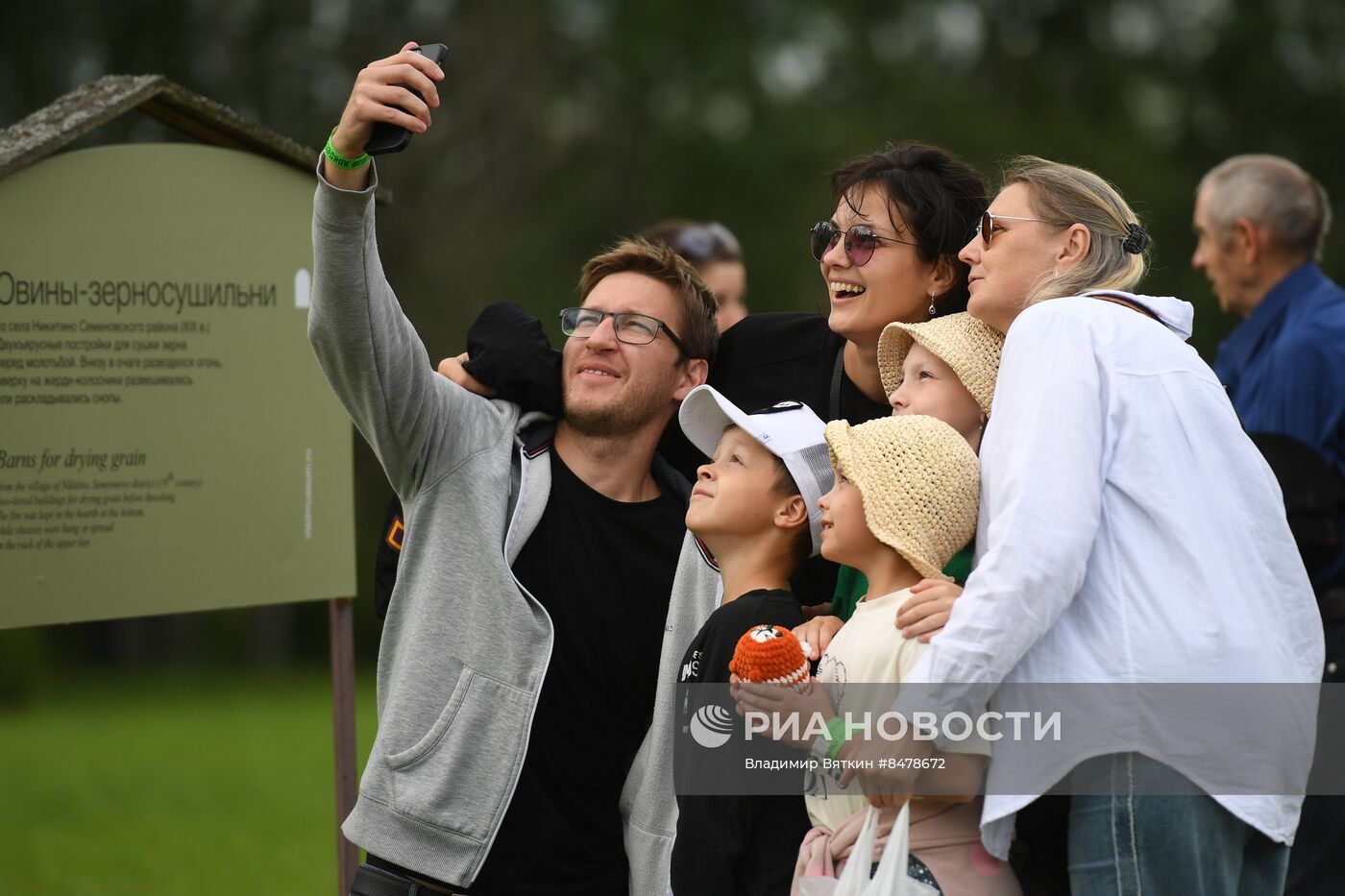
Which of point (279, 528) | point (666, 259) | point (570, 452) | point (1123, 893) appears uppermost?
point (666, 259)

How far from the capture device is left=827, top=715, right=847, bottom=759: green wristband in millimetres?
2701

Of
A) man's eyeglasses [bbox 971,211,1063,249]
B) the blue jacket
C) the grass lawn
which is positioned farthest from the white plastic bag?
the grass lawn

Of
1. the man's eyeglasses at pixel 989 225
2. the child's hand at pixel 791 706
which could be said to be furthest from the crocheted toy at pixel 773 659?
the man's eyeglasses at pixel 989 225

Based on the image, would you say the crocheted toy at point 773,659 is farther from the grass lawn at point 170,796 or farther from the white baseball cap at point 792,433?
the grass lawn at point 170,796

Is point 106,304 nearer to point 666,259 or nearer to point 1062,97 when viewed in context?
point 666,259

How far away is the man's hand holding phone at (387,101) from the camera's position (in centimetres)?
312

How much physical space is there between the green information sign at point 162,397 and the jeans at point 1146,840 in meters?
2.51

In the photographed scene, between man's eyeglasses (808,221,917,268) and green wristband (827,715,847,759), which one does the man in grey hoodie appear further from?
green wristband (827,715,847,759)

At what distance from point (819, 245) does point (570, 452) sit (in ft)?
2.82

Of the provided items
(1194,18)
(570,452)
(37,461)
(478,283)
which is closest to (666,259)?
(570,452)

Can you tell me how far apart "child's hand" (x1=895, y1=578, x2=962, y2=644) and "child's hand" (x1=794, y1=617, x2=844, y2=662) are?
11.4 inches

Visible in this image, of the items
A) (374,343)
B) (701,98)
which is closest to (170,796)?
(374,343)

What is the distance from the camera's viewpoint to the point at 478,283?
66.7ft

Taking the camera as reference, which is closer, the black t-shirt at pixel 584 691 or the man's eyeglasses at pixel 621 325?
the black t-shirt at pixel 584 691
